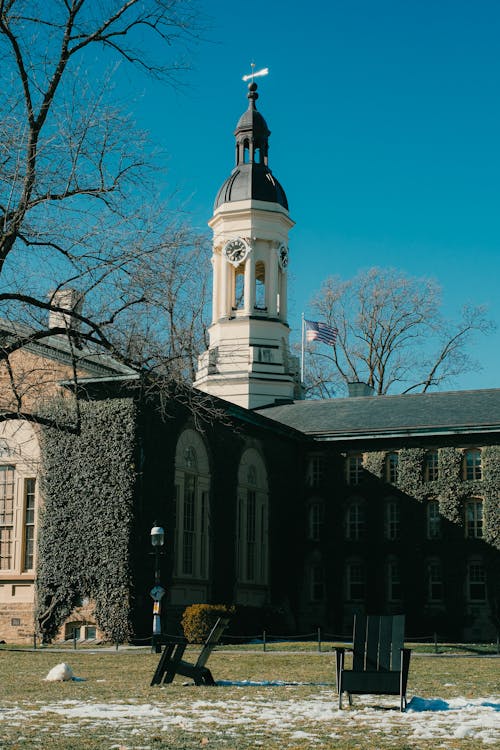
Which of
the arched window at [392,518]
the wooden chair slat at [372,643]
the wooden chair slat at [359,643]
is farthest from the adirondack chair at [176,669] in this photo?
the arched window at [392,518]

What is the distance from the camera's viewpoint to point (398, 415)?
121 feet

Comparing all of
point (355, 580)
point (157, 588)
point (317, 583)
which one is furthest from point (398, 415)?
point (157, 588)

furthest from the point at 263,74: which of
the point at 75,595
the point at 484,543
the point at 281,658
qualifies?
the point at 281,658

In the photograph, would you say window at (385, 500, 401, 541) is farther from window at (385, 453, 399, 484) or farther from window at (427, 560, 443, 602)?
window at (427, 560, 443, 602)

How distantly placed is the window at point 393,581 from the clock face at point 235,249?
1518 centimetres

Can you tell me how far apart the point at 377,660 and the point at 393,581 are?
24.0 meters

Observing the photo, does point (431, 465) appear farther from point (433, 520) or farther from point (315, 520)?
point (315, 520)

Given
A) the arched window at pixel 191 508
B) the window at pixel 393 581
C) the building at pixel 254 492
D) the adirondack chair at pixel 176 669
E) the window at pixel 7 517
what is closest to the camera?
the adirondack chair at pixel 176 669

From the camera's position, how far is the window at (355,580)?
36.3 meters

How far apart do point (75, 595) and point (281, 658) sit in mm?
7618

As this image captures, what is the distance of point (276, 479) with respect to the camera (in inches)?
1391

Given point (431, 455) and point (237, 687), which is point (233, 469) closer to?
point (431, 455)

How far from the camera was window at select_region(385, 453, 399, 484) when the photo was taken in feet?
118

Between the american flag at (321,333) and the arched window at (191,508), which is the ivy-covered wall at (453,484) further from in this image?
the american flag at (321,333)
